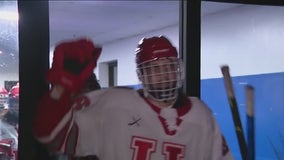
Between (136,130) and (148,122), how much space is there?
0.17 feet

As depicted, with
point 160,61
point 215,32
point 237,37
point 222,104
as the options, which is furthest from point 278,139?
point 160,61

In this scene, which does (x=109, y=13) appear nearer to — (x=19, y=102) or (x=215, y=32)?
(x=215, y=32)

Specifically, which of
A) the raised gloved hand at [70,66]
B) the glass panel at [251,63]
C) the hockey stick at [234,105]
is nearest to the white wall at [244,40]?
the glass panel at [251,63]

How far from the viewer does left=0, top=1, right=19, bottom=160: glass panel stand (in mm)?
1838

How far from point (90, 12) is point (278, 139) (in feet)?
7.86

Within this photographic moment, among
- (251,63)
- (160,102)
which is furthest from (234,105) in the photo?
(251,63)

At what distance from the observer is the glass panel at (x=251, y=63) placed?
9.95ft

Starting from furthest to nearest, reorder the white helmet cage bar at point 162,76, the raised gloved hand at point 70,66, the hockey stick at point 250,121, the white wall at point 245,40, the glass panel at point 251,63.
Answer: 1. the white wall at point 245,40
2. the glass panel at point 251,63
3. the hockey stick at point 250,121
4. the white helmet cage bar at point 162,76
5. the raised gloved hand at point 70,66

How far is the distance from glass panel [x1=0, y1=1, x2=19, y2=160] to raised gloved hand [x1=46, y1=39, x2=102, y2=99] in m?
0.81

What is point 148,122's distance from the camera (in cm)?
140

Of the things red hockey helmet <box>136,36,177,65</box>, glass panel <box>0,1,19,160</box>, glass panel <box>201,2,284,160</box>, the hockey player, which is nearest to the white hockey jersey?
the hockey player

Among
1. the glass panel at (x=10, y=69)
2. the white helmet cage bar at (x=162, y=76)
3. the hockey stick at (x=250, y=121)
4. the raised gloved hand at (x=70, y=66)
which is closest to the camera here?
the raised gloved hand at (x=70, y=66)

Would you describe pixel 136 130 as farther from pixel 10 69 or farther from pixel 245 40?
pixel 245 40

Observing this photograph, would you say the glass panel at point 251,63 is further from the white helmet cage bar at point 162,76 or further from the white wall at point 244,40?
the white helmet cage bar at point 162,76
